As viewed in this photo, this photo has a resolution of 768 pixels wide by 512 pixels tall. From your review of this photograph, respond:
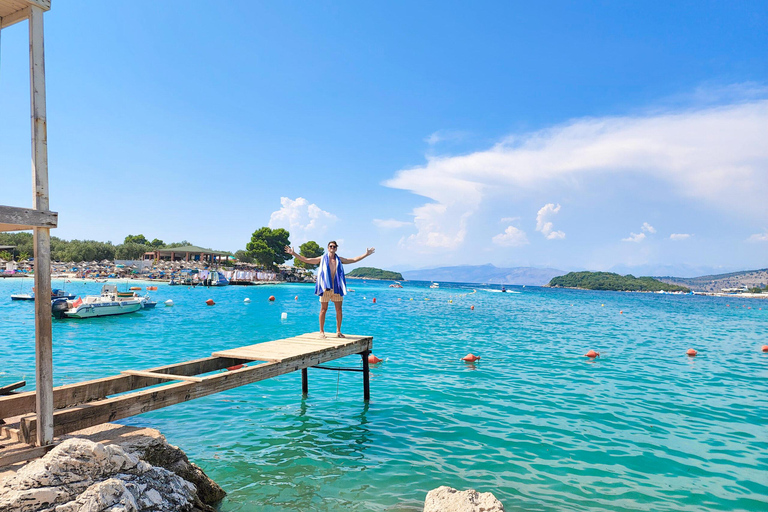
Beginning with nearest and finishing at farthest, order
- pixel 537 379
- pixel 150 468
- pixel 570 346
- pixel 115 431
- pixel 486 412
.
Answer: pixel 150 468, pixel 115 431, pixel 486 412, pixel 537 379, pixel 570 346

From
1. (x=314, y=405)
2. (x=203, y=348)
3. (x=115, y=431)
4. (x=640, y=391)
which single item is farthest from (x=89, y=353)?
(x=640, y=391)

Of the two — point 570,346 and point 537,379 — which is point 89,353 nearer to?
point 537,379

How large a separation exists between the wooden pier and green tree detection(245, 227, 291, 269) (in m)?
113

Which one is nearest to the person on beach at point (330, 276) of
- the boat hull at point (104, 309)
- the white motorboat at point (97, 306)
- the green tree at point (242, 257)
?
the white motorboat at point (97, 306)

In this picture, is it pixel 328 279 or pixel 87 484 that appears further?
pixel 328 279

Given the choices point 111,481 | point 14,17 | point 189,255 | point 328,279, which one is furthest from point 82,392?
point 189,255

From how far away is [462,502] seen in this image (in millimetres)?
5527

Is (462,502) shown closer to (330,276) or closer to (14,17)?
(330,276)

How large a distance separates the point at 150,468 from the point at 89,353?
16.5m

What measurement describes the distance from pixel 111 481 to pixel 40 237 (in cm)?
271

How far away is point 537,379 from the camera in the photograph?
1560 centimetres

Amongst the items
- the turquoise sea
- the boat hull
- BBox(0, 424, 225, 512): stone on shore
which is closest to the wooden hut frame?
BBox(0, 424, 225, 512): stone on shore

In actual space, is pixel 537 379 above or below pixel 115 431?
below

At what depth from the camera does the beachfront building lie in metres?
111
